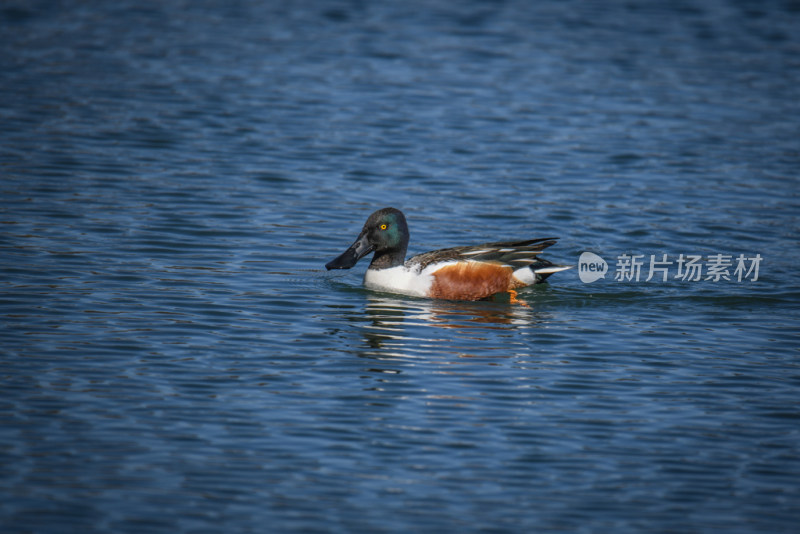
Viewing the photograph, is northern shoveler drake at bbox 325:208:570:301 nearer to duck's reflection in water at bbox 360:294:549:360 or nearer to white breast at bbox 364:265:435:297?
white breast at bbox 364:265:435:297

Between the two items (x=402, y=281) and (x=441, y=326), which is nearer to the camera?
(x=441, y=326)

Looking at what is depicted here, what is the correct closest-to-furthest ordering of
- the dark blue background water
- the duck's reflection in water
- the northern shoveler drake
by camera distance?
the dark blue background water
the duck's reflection in water
the northern shoveler drake

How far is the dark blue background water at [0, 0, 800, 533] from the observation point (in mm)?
6918

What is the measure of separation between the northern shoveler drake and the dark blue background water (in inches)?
9.2

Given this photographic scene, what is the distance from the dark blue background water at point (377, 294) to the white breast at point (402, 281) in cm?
19

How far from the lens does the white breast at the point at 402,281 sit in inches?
452

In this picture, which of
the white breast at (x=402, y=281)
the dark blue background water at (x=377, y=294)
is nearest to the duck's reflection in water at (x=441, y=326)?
the dark blue background water at (x=377, y=294)

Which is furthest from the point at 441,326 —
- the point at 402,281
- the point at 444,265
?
the point at 402,281

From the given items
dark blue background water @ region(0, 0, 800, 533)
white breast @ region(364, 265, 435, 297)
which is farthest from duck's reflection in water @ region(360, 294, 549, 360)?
white breast @ region(364, 265, 435, 297)

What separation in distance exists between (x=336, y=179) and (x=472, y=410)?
8.47 m

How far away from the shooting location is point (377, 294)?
1159cm

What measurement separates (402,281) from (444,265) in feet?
1.71

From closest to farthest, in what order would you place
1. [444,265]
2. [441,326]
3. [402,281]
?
[441,326] → [444,265] → [402,281]

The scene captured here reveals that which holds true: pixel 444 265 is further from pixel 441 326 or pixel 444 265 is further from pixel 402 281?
pixel 441 326
